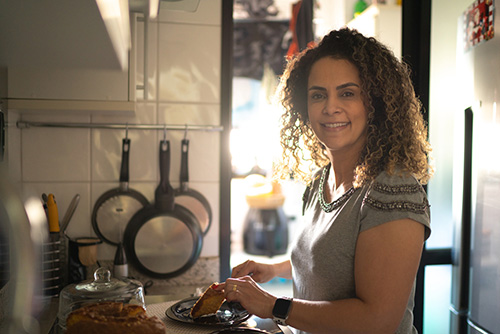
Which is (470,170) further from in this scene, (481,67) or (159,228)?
(159,228)

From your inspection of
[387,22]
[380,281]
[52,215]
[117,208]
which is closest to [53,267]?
[52,215]

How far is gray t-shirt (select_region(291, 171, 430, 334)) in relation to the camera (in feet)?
2.93

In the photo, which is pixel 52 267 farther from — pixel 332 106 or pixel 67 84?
pixel 332 106

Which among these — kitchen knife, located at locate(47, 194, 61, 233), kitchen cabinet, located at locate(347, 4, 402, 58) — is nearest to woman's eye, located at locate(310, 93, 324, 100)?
kitchen knife, located at locate(47, 194, 61, 233)

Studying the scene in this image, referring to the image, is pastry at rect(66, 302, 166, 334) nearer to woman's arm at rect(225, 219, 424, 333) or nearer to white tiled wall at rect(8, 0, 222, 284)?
woman's arm at rect(225, 219, 424, 333)

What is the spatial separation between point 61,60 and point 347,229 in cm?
78

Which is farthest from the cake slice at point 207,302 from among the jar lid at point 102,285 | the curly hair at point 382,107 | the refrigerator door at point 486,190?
the refrigerator door at point 486,190

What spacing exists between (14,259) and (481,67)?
1.42m

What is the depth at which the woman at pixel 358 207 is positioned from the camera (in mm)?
874

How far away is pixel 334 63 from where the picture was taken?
3.48 feet

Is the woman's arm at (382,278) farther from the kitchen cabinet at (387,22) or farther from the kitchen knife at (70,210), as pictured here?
the kitchen cabinet at (387,22)

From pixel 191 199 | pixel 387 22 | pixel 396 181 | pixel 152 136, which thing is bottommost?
pixel 191 199

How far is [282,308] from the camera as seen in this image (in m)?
0.94

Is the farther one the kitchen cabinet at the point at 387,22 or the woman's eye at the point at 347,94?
the kitchen cabinet at the point at 387,22
